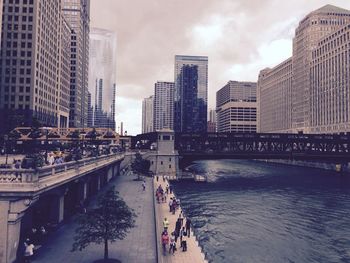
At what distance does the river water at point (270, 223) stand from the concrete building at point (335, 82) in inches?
4252

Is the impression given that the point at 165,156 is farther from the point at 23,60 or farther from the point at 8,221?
the point at 8,221

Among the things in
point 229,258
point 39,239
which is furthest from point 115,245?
point 229,258

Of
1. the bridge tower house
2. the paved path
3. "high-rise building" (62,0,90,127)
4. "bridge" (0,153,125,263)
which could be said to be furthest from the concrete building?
"bridge" (0,153,125,263)

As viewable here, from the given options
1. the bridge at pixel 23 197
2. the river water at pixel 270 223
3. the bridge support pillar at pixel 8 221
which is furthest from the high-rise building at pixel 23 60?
the bridge support pillar at pixel 8 221

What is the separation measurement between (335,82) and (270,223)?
527 feet

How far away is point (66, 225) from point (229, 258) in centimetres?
1672

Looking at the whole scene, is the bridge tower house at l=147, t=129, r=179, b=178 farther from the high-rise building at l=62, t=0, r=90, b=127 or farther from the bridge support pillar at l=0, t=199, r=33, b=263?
the high-rise building at l=62, t=0, r=90, b=127

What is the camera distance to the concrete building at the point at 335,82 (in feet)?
573

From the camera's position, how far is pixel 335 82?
186000 millimetres

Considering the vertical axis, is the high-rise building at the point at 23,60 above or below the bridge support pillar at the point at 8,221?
above

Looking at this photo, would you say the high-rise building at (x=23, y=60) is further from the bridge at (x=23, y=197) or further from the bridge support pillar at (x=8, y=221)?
the bridge support pillar at (x=8, y=221)

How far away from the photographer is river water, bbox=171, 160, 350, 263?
35.1m

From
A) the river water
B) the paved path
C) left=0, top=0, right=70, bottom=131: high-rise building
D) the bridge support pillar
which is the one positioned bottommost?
the river water

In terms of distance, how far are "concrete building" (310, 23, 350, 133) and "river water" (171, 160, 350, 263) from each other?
354 ft
